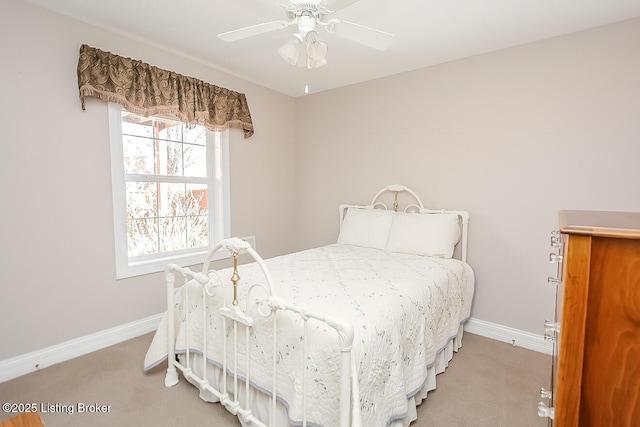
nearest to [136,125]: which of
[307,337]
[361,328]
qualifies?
[307,337]

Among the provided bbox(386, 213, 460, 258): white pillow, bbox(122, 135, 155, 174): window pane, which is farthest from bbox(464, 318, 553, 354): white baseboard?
bbox(122, 135, 155, 174): window pane

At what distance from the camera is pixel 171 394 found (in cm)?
181

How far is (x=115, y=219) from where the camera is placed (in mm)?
2375

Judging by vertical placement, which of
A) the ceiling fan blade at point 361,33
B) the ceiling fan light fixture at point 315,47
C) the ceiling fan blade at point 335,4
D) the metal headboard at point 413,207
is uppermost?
the ceiling fan blade at point 335,4

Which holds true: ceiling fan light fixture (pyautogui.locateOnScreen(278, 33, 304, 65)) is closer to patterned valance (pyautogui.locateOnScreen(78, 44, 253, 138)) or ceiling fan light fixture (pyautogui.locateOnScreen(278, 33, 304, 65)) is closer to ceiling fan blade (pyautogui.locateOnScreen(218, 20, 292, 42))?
ceiling fan blade (pyautogui.locateOnScreen(218, 20, 292, 42))

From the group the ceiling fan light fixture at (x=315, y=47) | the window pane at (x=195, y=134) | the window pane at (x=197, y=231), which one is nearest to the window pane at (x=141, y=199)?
the window pane at (x=197, y=231)

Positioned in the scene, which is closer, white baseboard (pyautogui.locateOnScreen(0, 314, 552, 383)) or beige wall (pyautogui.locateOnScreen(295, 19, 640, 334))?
white baseboard (pyautogui.locateOnScreen(0, 314, 552, 383))

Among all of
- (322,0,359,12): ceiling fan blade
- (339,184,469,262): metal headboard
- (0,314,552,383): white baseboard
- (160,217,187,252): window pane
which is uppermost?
(322,0,359,12): ceiling fan blade

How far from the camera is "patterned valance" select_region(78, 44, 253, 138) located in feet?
7.06

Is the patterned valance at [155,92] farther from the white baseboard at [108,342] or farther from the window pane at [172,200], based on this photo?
the white baseboard at [108,342]

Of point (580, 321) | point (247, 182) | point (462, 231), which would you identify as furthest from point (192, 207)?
point (580, 321)

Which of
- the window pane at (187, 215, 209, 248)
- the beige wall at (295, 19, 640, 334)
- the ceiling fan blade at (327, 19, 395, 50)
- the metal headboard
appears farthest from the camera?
the window pane at (187, 215, 209, 248)

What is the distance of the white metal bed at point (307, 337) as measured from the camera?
121 cm

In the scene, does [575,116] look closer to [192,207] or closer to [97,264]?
[192,207]
